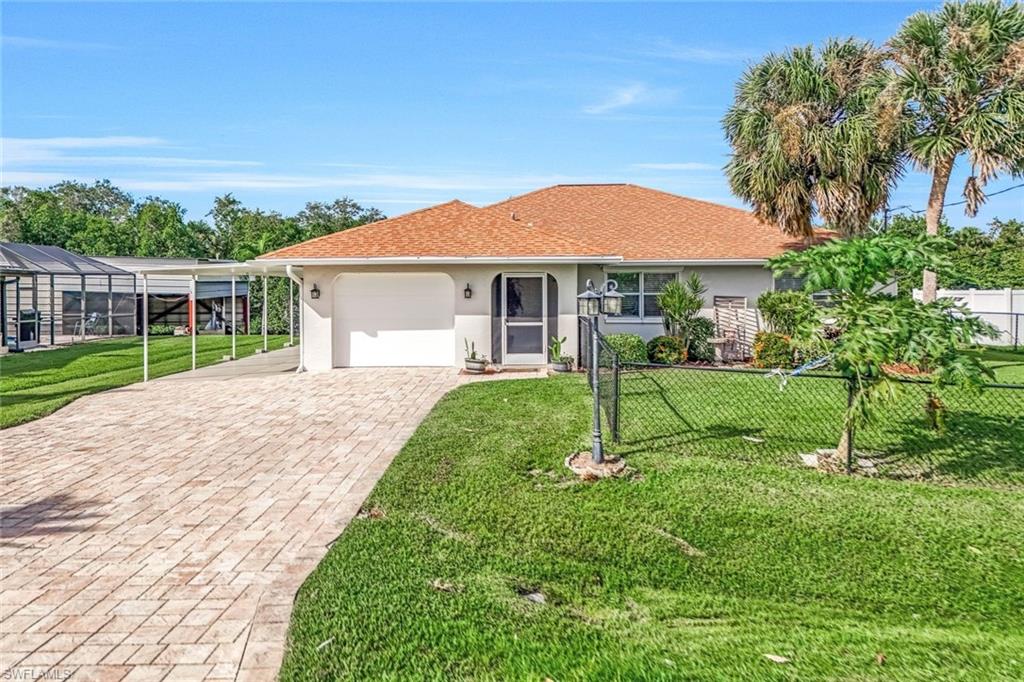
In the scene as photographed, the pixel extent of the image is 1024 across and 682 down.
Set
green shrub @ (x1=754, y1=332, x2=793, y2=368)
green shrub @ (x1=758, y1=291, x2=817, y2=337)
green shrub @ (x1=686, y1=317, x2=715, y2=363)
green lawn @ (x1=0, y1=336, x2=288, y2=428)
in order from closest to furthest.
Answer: green lawn @ (x1=0, y1=336, x2=288, y2=428) → green shrub @ (x1=754, y1=332, x2=793, y2=368) → green shrub @ (x1=758, y1=291, x2=817, y2=337) → green shrub @ (x1=686, y1=317, x2=715, y2=363)

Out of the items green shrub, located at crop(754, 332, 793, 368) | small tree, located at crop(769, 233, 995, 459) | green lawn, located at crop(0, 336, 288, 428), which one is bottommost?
green lawn, located at crop(0, 336, 288, 428)

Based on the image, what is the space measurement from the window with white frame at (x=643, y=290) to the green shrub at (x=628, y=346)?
8.62ft

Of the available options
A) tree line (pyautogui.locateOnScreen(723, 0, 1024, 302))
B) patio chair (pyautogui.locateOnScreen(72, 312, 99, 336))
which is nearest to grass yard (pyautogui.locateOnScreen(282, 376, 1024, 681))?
tree line (pyautogui.locateOnScreen(723, 0, 1024, 302))

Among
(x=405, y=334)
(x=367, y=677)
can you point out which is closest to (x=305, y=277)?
(x=405, y=334)

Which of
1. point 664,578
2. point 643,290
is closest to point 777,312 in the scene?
point 643,290

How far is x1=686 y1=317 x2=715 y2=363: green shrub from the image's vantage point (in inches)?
612

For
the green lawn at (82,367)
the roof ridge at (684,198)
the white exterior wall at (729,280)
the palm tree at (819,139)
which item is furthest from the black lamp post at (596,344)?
the roof ridge at (684,198)

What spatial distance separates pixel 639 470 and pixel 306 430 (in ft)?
16.2

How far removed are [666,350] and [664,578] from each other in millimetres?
10954

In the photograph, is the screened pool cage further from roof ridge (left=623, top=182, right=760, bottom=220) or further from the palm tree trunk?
the palm tree trunk

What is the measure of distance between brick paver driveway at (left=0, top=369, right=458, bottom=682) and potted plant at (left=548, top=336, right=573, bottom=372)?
14.1 ft

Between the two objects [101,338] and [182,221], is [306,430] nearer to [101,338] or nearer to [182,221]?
[101,338]

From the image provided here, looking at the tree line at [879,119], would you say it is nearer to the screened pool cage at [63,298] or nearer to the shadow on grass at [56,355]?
the shadow on grass at [56,355]

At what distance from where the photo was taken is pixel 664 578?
14.7ft
